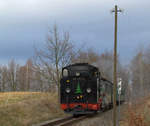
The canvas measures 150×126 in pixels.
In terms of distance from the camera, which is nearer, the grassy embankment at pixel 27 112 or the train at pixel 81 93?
the grassy embankment at pixel 27 112

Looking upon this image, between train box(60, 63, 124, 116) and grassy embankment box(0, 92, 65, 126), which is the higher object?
train box(60, 63, 124, 116)

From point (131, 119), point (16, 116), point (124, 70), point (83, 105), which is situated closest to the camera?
point (131, 119)

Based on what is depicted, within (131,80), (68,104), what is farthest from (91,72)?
(131,80)

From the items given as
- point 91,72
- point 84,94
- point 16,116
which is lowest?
point 16,116

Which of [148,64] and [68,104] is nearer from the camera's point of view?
[68,104]

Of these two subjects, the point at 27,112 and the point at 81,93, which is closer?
the point at 81,93

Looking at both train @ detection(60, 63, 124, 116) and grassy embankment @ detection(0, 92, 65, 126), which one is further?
train @ detection(60, 63, 124, 116)

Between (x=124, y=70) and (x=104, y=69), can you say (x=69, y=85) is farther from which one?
(x=124, y=70)

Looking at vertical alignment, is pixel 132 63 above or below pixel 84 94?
above

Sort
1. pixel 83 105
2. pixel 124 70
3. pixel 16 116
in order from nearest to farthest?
pixel 16 116 < pixel 83 105 < pixel 124 70

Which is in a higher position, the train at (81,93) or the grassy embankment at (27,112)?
the train at (81,93)

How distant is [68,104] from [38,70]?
7505mm

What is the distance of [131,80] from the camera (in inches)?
2608

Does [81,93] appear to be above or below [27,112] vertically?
above
